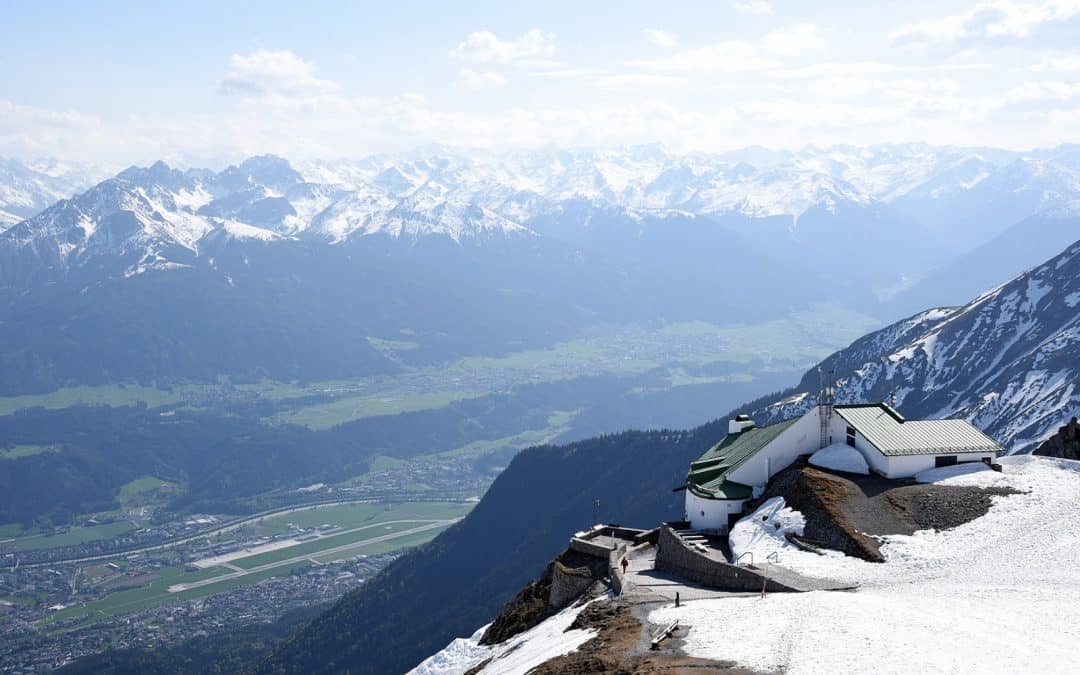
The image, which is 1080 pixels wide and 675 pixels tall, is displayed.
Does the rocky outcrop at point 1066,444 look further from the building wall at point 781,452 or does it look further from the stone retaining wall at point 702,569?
the stone retaining wall at point 702,569

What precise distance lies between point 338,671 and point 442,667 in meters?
131

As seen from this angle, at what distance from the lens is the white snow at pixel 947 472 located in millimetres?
66688

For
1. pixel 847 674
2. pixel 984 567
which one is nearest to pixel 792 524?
pixel 984 567

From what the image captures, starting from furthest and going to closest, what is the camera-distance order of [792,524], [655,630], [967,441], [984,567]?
1. [967,441]
2. [792,524]
3. [984,567]
4. [655,630]

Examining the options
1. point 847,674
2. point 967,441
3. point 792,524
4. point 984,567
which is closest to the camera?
point 847,674

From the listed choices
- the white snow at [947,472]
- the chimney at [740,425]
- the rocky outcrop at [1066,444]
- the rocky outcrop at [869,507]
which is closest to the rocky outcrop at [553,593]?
the rocky outcrop at [869,507]

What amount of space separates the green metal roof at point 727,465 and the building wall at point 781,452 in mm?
491

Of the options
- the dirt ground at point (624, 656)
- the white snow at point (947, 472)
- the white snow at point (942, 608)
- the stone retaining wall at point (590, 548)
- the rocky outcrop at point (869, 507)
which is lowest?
the stone retaining wall at point (590, 548)

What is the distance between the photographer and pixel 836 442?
73125mm

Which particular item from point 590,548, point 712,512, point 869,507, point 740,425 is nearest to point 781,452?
point 712,512

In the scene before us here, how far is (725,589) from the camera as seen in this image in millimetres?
57188

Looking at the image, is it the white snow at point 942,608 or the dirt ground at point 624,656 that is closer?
the white snow at point 942,608

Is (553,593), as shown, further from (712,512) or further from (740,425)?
(740,425)

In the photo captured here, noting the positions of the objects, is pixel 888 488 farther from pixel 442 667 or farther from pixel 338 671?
pixel 338 671
